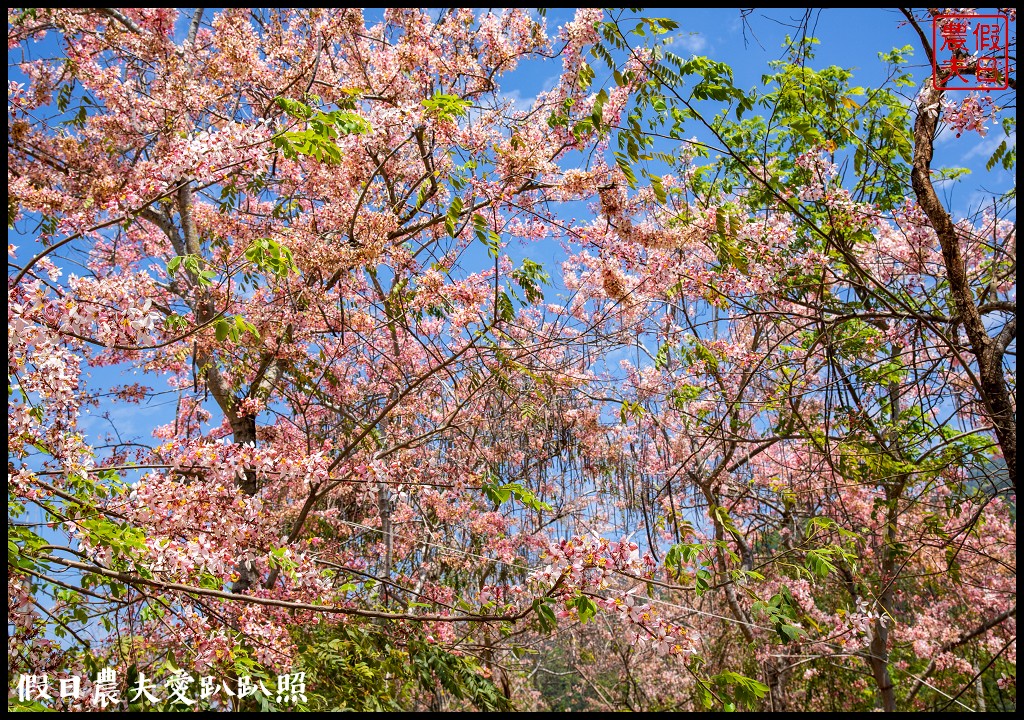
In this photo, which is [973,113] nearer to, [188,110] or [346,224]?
[346,224]

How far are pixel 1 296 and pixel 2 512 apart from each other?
1.86 ft

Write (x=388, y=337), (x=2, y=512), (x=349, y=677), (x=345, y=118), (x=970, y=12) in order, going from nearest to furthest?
(x=2, y=512), (x=345, y=118), (x=970, y=12), (x=349, y=677), (x=388, y=337)

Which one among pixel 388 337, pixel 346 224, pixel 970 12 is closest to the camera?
pixel 970 12

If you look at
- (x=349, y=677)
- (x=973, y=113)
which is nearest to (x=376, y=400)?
(x=349, y=677)

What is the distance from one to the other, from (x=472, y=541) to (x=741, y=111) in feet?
12.7

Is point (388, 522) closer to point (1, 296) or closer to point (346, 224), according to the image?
point (346, 224)

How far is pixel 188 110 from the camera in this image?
411 cm

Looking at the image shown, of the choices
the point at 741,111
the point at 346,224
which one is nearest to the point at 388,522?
the point at 346,224

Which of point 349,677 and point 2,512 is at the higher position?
point 2,512

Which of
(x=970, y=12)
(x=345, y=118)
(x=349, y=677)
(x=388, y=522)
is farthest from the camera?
(x=388, y=522)

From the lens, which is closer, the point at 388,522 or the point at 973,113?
the point at 973,113

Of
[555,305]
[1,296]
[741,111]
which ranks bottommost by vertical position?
[1,296]

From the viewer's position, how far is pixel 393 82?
13.5 ft

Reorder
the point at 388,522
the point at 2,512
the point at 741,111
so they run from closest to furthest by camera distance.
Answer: the point at 2,512 → the point at 741,111 → the point at 388,522
